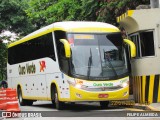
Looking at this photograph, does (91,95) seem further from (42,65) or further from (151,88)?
(42,65)

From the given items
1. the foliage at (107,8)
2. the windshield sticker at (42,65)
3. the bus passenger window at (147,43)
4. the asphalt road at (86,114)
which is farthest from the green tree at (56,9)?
the asphalt road at (86,114)

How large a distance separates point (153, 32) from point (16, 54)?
30.4 feet

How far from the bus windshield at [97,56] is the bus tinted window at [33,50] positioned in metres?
1.58

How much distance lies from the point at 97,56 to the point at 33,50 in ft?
17.4

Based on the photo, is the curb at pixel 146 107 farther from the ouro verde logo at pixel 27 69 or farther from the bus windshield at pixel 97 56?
the ouro verde logo at pixel 27 69

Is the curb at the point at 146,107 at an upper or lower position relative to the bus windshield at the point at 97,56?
lower

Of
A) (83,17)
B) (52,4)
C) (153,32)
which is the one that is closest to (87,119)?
(153,32)

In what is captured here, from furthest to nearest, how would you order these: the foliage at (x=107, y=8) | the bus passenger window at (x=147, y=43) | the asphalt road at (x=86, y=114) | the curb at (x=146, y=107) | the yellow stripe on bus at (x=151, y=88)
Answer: the foliage at (x=107, y=8)
the bus passenger window at (x=147, y=43)
the yellow stripe on bus at (x=151, y=88)
the curb at (x=146, y=107)
the asphalt road at (x=86, y=114)

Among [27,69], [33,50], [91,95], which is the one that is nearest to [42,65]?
[33,50]

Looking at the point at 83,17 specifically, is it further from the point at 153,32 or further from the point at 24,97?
the point at 153,32

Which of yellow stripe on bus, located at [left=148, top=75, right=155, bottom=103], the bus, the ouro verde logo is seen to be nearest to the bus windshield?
the bus

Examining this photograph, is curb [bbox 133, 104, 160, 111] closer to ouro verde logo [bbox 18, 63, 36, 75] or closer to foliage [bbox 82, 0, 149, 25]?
ouro verde logo [bbox 18, 63, 36, 75]

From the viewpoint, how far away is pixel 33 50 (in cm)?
2133

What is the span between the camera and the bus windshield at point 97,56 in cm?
1659
